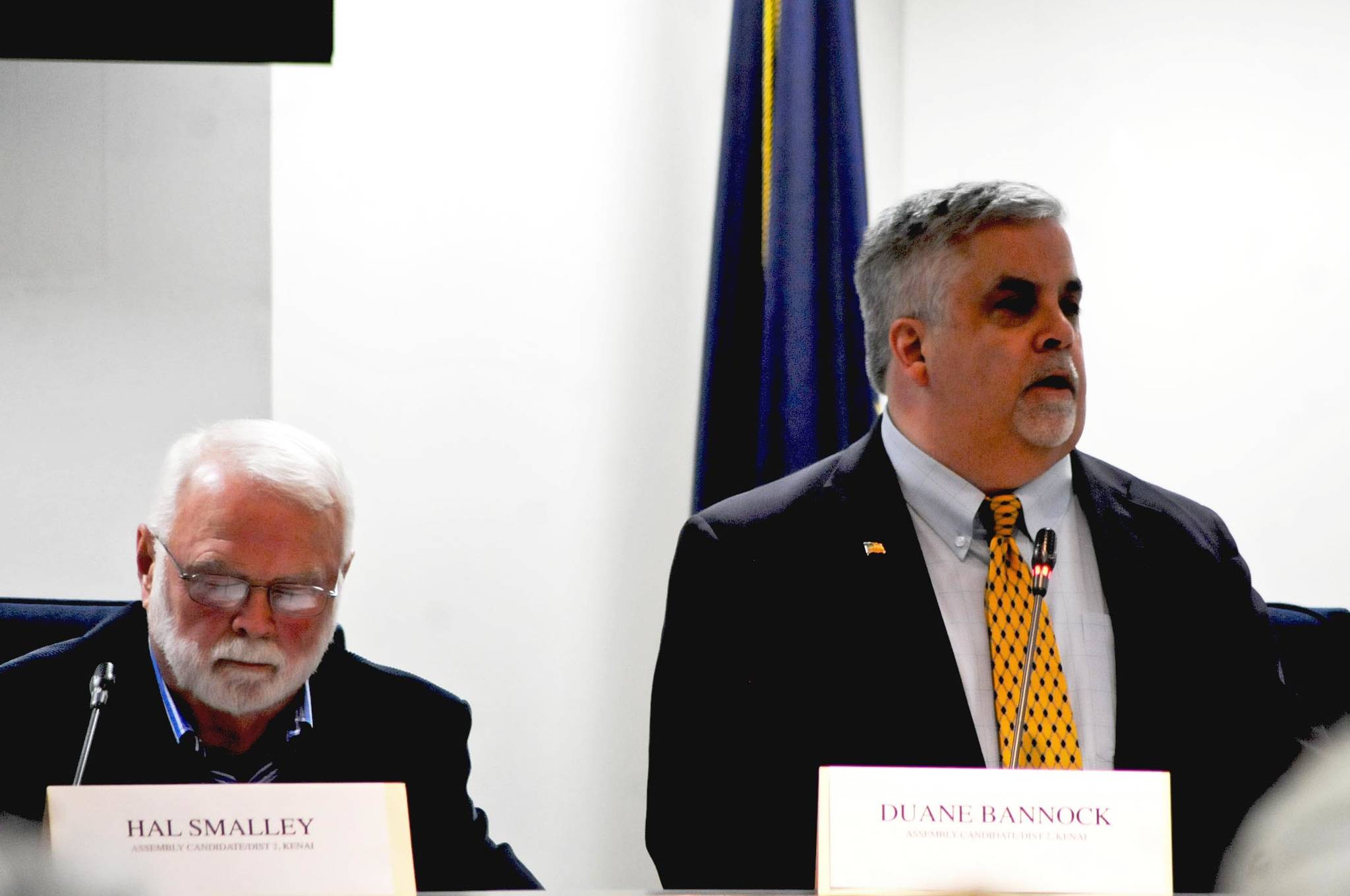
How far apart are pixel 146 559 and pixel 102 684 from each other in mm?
491

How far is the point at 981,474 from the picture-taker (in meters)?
2.15

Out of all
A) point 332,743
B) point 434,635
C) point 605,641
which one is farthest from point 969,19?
point 332,743

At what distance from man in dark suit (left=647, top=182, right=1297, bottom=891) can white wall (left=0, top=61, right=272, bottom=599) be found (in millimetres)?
1173

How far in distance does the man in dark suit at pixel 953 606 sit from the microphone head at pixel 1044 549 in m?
0.30

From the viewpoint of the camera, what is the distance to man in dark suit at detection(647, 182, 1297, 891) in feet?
6.31

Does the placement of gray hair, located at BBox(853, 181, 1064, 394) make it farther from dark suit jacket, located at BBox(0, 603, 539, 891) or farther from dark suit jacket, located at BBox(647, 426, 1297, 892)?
dark suit jacket, located at BBox(0, 603, 539, 891)

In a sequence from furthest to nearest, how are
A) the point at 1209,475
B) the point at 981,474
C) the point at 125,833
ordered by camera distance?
the point at 1209,475, the point at 981,474, the point at 125,833

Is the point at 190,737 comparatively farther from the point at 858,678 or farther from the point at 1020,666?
the point at 1020,666

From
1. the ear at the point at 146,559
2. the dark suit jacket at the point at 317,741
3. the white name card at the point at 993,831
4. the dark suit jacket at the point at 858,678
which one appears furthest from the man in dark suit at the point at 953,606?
the ear at the point at 146,559

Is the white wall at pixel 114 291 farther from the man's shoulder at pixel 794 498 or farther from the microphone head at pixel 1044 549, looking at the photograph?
the microphone head at pixel 1044 549

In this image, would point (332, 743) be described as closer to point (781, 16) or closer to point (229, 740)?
point (229, 740)

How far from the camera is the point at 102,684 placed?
1.51 metres

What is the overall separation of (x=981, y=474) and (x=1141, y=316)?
1349mm

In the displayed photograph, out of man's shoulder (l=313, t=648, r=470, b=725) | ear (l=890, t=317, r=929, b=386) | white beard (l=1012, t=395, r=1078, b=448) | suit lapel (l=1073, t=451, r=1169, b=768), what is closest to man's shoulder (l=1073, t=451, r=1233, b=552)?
suit lapel (l=1073, t=451, r=1169, b=768)
